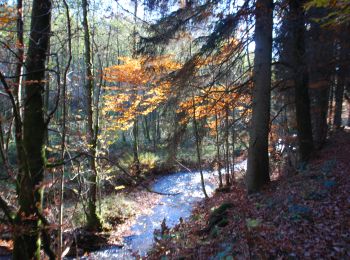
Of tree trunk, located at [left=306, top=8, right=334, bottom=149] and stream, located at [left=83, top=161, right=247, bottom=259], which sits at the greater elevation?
tree trunk, located at [left=306, top=8, right=334, bottom=149]

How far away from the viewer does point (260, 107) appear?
818 centimetres

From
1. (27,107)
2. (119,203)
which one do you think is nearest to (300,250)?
(27,107)

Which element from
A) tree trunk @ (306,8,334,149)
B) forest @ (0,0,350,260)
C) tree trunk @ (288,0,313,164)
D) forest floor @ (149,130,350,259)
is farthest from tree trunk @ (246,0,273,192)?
tree trunk @ (306,8,334,149)

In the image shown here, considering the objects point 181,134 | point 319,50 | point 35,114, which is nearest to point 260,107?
point 181,134

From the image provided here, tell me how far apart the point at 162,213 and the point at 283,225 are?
27.1ft

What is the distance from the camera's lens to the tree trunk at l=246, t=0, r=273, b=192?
8.02 m

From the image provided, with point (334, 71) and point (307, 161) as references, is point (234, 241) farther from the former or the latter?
point (334, 71)

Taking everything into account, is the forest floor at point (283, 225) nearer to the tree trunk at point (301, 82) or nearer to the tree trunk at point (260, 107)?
the tree trunk at point (260, 107)

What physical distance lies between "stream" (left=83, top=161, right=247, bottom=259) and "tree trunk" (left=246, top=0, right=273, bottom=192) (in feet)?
7.95

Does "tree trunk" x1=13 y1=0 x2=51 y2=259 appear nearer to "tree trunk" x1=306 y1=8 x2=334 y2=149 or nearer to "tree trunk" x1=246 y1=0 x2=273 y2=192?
"tree trunk" x1=246 y1=0 x2=273 y2=192

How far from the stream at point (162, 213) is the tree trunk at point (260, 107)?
2424mm

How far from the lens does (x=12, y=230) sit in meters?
3.04

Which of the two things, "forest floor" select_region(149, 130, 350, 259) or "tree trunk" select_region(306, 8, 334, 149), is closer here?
"forest floor" select_region(149, 130, 350, 259)

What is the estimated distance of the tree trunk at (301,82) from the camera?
866cm
